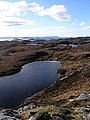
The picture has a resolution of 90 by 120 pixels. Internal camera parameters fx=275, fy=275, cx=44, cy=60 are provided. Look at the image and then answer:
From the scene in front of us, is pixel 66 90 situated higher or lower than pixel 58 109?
lower

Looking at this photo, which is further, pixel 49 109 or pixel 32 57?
pixel 32 57

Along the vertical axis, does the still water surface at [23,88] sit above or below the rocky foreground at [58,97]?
below

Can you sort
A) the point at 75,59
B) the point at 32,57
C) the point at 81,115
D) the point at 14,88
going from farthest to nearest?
1. the point at 32,57
2. the point at 75,59
3. the point at 14,88
4. the point at 81,115

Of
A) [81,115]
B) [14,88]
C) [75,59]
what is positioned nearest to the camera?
[81,115]

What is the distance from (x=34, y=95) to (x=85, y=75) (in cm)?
1805

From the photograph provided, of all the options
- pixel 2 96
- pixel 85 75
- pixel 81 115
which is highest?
pixel 81 115

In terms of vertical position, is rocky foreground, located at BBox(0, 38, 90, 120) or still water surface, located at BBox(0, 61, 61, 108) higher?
rocky foreground, located at BBox(0, 38, 90, 120)

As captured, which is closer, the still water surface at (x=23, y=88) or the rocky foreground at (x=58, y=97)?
the rocky foreground at (x=58, y=97)

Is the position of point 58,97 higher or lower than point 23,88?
higher

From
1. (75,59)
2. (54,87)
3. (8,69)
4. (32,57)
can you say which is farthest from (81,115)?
(32,57)

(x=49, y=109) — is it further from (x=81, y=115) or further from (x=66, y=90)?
(x=66, y=90)

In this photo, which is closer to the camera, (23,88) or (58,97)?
(58,97)

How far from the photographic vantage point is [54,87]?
272ft

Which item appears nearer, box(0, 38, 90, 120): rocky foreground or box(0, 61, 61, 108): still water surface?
box(0, 38, 90, 120): rocky foreground
